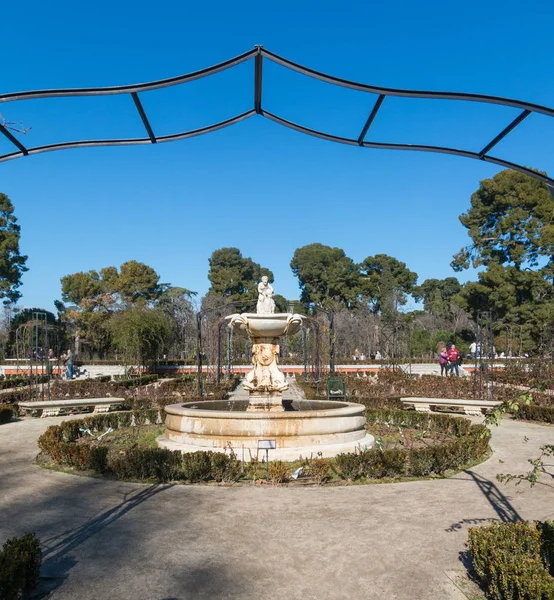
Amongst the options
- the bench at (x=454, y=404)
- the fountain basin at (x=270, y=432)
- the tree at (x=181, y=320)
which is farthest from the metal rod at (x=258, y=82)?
the tree at (x=181, y=320)

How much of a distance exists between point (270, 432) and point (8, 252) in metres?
41.8

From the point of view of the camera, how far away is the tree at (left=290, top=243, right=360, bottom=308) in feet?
212

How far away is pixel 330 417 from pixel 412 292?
6396 cm

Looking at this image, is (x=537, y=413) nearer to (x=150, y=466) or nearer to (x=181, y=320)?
(x=150, y=466)

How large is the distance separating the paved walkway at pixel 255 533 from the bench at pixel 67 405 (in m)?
7.78

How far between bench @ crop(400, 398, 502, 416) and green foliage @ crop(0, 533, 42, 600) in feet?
42.1

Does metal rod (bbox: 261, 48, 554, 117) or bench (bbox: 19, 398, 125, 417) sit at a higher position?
metal rod (bbox: 261, 48, 554, 117)

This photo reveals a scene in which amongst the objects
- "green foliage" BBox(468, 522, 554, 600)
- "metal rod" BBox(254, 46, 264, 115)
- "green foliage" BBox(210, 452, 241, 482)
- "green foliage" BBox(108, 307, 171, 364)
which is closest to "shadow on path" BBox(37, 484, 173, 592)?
"green foliage" BBox(210, 452, 241, 482)

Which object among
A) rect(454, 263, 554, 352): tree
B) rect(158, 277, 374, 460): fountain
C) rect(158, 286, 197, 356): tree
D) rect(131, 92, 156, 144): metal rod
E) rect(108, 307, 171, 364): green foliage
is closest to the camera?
rect(131, 92, 156, 144): metal rod

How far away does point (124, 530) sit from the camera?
5320 millimetres

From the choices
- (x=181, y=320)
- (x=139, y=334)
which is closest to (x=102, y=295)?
(x=181, y=320)

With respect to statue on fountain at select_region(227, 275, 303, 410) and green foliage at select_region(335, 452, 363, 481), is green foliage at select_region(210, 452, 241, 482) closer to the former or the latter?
green foliage at select_region(335, 452, 363, 481)

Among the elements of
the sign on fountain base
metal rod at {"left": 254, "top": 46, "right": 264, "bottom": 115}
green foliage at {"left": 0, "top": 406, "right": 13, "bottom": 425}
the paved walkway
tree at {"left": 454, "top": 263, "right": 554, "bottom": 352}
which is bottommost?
the paved walkway

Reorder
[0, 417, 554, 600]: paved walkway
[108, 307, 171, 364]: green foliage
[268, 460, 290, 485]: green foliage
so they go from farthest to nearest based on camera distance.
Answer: [108, 307, 171, 364]: green foliage, [268, 460, 290, 485]: green foliage, [0, 417, 554, 600]: paved walkway
